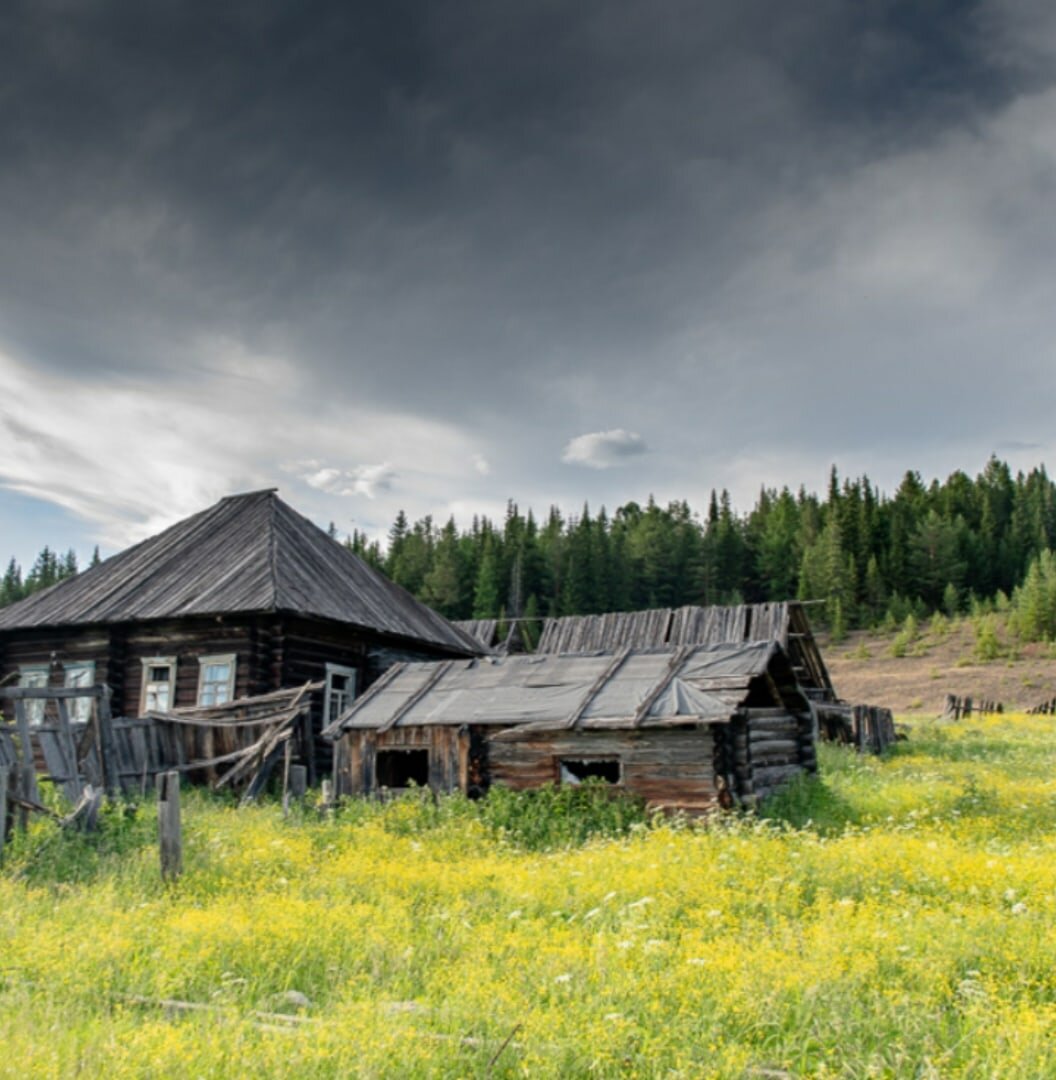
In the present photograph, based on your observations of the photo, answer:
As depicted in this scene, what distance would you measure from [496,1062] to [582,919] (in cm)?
310

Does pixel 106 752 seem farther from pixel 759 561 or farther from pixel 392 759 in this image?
pixel 759 561

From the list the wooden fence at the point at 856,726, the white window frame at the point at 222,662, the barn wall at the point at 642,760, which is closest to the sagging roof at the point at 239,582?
the white window frame at the point at 222,662

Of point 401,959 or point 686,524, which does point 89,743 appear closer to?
point 401,959

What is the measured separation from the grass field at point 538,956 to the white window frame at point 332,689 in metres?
10.0

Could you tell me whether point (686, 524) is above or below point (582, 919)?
above

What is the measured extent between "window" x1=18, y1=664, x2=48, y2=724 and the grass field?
46.5 ft

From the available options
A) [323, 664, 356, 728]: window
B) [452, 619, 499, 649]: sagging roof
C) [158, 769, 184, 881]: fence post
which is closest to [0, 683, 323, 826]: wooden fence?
[323, 664, 356, 728]: window

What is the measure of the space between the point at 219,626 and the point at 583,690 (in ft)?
34.3

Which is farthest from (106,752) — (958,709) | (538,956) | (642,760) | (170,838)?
(958,709)

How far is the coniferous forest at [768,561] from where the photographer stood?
86.2 meters

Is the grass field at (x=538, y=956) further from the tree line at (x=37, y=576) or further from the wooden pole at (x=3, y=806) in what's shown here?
the tree line at (x=37, y=576)

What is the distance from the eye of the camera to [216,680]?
21.1 metres

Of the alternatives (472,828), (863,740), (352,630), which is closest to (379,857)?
(472,828)

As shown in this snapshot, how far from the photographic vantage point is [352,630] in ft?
74.6
